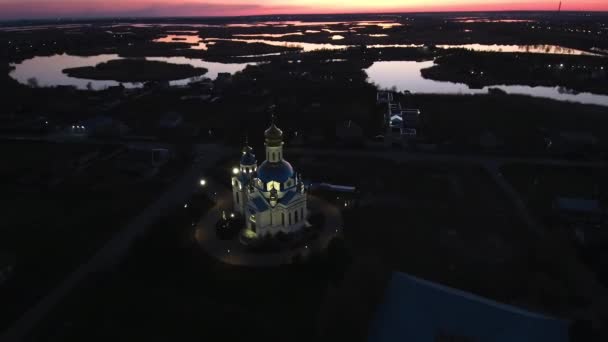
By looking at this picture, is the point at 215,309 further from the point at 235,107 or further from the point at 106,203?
the point at 235,107

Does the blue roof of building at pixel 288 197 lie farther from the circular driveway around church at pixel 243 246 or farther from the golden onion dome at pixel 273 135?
the golden onion dome at pixel 273 135

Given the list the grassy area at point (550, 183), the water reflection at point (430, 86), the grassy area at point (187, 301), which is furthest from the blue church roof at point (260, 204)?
the water reflection at point (430, 86)

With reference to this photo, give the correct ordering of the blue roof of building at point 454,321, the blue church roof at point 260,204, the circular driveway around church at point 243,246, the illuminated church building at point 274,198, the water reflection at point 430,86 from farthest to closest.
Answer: the water reflection at point 430,86 → the blue church roof at point 260,204 → the illuminated church building at point 274,198 → the circular driveway around church at point 243,246 → the blue roof of building at point 454,321

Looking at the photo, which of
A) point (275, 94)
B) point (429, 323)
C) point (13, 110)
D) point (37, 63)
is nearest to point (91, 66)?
point (37, 63)

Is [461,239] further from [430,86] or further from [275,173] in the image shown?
[430,86]

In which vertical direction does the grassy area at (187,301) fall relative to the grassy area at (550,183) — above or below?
below

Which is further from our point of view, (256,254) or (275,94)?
(275,94)
